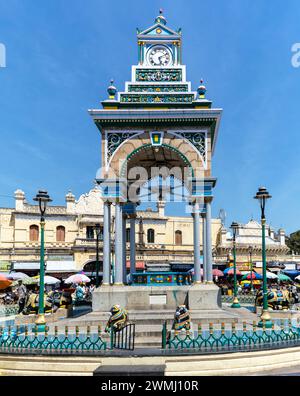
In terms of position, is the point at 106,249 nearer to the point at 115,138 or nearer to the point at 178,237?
the point at 115,138

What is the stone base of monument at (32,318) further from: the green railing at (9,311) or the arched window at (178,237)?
the arched window at (178,237)

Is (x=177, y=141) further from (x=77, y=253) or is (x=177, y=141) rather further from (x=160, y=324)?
(x=77, y=253)

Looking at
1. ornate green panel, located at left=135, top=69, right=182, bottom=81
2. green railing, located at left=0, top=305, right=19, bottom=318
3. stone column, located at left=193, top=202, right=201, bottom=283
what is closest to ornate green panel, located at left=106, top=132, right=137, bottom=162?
ornate green panel, located at left=135, top=69, right=182, bottom=81

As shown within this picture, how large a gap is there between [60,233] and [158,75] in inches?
1057

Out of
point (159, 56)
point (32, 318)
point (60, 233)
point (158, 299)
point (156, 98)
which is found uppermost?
point (159, 56)

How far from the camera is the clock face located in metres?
17.5

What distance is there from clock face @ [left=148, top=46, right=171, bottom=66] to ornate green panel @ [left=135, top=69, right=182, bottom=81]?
1.80 ft

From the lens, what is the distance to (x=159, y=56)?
17.7 meters

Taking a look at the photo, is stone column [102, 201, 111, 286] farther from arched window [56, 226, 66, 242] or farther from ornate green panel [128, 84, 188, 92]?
arched window [56, 226, 66, 242]

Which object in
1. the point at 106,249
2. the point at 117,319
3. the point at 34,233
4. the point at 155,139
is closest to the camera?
the point at 117,319

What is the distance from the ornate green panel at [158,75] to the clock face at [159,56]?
0.55m

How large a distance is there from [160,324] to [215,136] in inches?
359

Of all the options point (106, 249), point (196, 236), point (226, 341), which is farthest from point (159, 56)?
point (226, 341)
